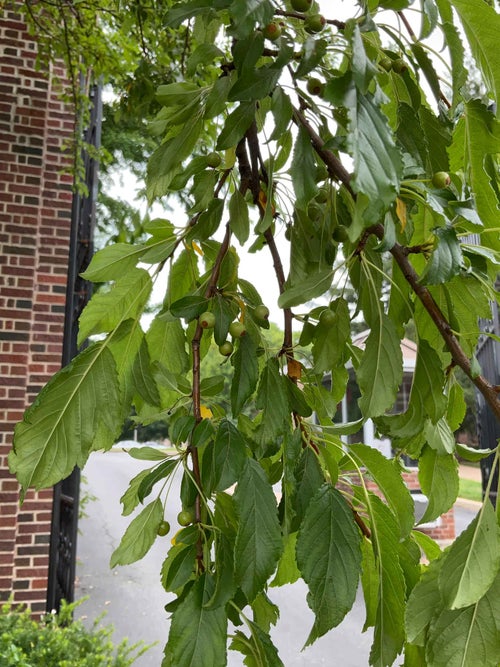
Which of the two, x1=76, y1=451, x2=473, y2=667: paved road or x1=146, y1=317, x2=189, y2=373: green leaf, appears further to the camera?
x1=76, y1=451, x2=473, y2=667: paved road

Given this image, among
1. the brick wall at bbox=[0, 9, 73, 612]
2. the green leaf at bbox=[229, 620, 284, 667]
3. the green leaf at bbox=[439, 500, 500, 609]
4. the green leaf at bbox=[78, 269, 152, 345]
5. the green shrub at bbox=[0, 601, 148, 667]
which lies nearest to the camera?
the green leaf at bbox=[439, 500, 500, 609]

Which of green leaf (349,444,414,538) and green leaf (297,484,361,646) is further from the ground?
green leaf (349,444,414,538)

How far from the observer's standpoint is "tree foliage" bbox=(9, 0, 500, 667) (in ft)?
1.62

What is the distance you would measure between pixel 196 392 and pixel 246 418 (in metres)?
0.13

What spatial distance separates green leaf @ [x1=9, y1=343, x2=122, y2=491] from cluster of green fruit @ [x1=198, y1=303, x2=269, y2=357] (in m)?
0.11

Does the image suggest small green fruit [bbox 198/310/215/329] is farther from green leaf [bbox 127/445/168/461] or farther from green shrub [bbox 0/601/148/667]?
green shrub [bbox 0/601/148/667]

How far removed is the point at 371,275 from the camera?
0.60 m

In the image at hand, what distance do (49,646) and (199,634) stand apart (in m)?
2.03

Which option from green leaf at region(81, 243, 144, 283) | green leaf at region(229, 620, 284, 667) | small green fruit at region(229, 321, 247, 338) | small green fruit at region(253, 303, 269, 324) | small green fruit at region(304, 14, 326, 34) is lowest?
green leaf at region(229, 620, 284, 667)

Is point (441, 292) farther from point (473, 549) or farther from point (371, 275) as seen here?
point (473, 549)

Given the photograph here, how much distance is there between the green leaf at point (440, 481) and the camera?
0.64 metres

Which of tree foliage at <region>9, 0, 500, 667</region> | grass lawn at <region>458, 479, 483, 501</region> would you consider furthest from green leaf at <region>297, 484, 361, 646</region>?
grass lawn at <region>458, 479, 483, 501</region>

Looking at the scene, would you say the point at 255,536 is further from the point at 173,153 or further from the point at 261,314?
the point at 173,153

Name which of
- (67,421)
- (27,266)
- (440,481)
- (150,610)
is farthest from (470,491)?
(67,421)
